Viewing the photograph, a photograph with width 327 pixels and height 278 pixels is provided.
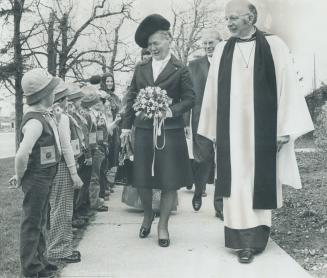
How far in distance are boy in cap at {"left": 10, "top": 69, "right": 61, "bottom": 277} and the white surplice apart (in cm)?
195

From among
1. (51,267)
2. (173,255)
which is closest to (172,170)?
(173,255)

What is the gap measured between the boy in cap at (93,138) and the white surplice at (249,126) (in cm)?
185

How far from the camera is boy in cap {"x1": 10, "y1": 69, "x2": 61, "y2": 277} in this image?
4.60m

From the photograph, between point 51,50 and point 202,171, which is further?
point 51,50

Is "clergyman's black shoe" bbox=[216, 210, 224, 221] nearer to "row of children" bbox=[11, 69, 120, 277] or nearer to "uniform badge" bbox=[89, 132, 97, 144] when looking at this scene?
"uniform badge" bbox=[89, 132, 97, 144]

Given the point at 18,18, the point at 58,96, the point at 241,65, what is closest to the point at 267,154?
the point at 241,65

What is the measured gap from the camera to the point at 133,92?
254 inches

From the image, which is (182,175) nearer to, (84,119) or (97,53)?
(84,119)

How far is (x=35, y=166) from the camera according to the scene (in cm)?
465

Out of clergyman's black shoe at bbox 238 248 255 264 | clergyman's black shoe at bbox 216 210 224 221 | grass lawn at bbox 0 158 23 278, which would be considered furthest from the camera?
clergyman's black shoe at bbox 216 210 224 221

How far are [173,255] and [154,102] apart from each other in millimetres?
1513

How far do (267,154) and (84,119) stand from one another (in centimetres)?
221

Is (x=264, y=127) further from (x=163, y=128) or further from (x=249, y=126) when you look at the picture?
(x=163, y=128)

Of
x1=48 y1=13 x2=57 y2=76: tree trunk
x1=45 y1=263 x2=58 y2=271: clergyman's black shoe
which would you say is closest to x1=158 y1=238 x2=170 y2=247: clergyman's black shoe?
x1=45 y1=263 x2=58 y2=271: clergyman's black shoe
